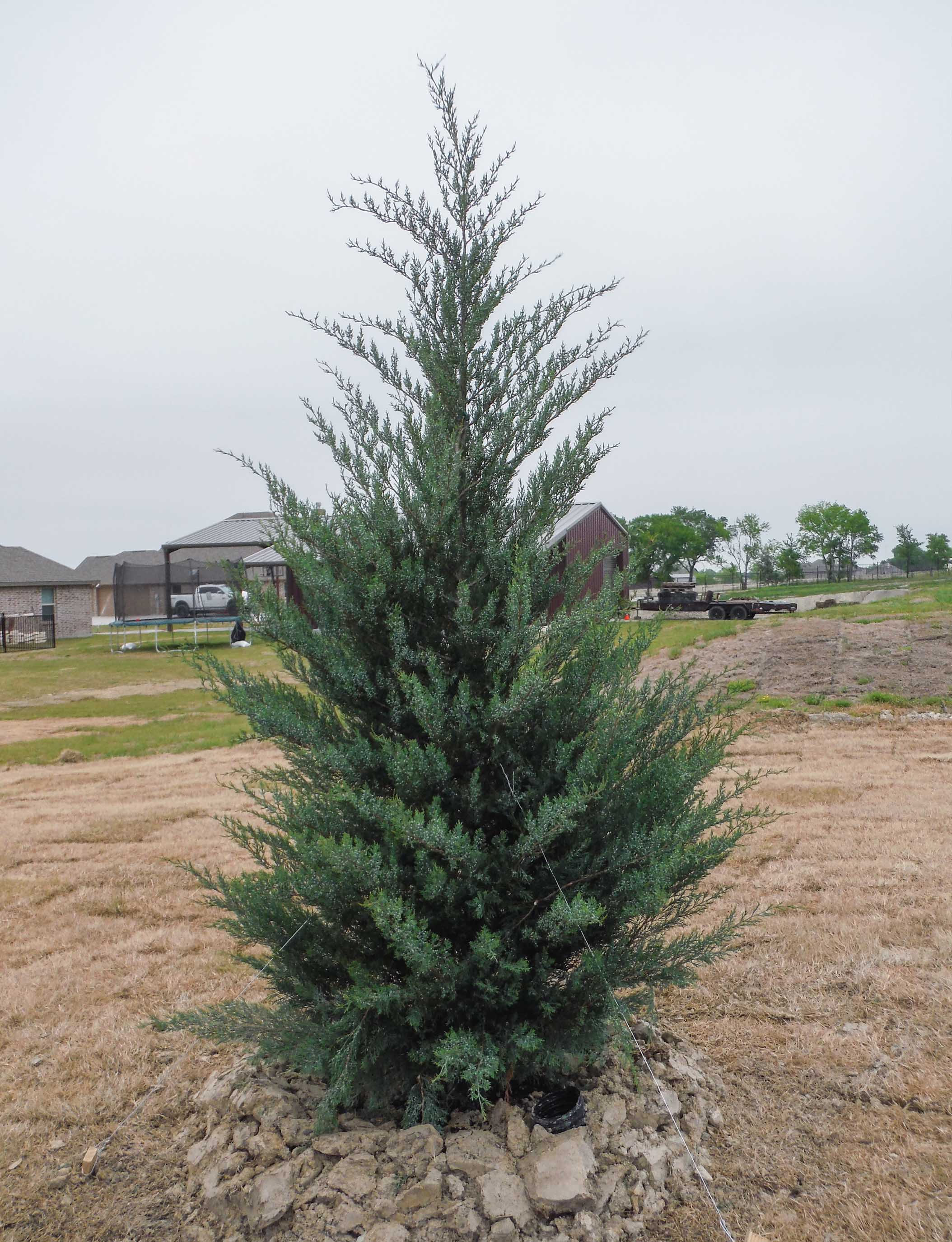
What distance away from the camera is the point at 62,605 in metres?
46.5

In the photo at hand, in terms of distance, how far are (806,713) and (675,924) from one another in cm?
1155

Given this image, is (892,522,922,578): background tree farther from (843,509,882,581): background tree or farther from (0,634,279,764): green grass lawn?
(0,634,279,764): green grass lawn

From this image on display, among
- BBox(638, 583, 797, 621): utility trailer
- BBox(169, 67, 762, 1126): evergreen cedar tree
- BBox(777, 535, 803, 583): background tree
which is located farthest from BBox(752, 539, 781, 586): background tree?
BBox(169, 67, 762, 1126): evergreen cedar tree

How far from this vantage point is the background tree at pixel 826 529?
70000 mm

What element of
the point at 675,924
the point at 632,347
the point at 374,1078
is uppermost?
the point at 632,347

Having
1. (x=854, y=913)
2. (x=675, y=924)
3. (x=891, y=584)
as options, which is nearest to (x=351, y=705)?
(x=675, y=924)

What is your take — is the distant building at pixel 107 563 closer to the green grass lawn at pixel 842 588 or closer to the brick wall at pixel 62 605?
the brick wall at pixel 62 605

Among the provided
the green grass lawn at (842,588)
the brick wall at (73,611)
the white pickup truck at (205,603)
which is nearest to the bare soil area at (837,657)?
the green grass lawn at (842,588)

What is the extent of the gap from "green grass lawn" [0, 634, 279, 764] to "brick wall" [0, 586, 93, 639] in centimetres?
1402

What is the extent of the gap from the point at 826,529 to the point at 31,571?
6130cm

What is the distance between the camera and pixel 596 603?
12.0ft

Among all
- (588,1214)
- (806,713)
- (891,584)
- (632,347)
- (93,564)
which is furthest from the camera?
(93,564)

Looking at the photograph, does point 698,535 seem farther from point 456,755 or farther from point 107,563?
point 456,755

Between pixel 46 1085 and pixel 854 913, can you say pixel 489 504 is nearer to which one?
pixel 46 1085
